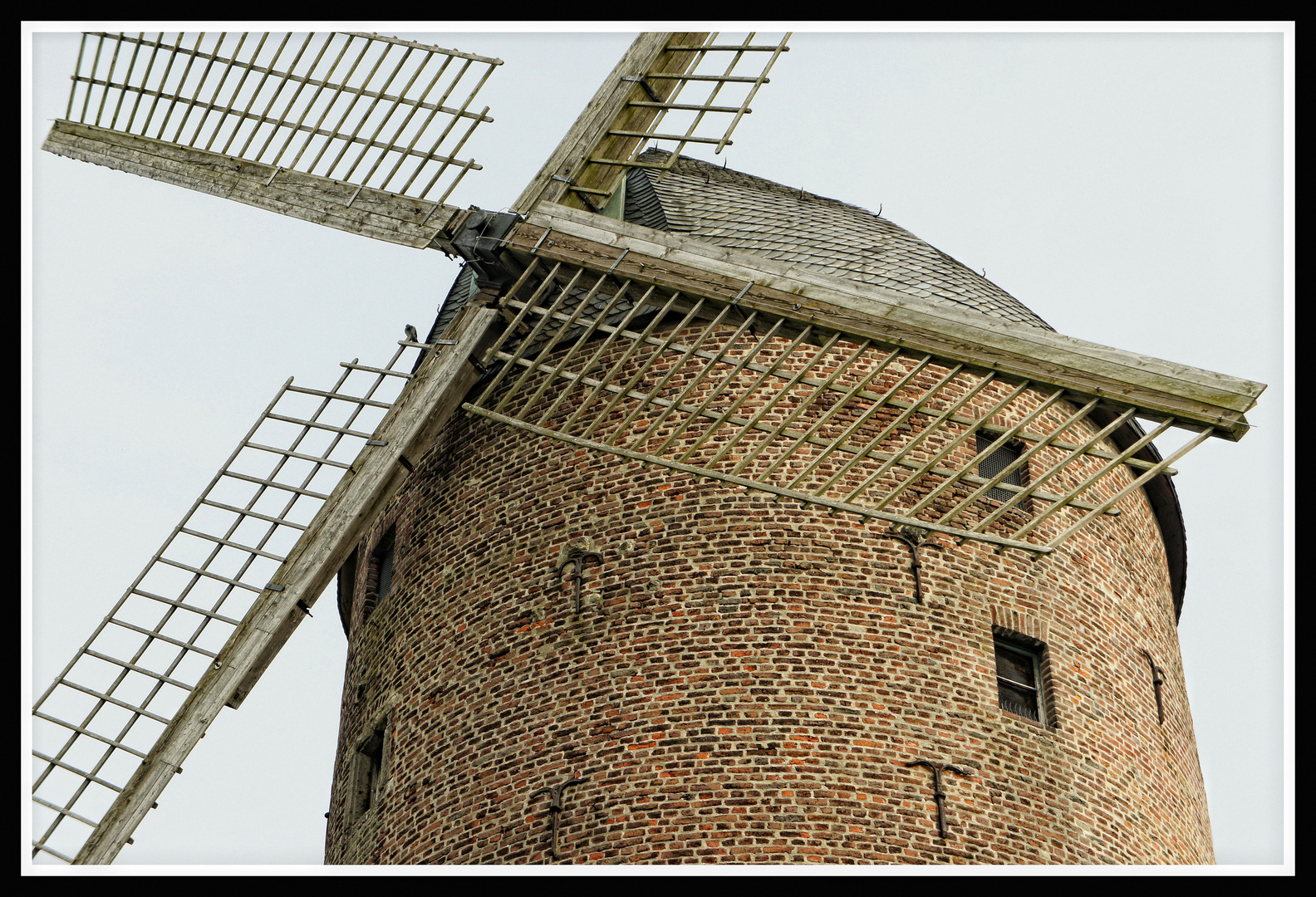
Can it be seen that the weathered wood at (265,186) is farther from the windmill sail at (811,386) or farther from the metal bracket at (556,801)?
the metal bracket at (556,801)

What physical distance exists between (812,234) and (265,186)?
3.76 m

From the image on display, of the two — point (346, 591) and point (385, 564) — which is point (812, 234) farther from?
point (346, 591)

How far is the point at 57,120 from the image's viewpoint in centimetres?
1552

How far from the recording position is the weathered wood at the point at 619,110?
13.7 meters

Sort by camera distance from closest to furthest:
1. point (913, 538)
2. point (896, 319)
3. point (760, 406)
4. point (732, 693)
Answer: point (896, 319) < point (732, 693) < point (913, 538) < point (760, 406)

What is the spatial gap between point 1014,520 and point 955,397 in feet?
2.89

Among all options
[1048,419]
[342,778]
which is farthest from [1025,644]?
[342,778]

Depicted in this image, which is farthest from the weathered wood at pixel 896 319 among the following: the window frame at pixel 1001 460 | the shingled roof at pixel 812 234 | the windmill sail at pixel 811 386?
the window frame at pixel 1001 460

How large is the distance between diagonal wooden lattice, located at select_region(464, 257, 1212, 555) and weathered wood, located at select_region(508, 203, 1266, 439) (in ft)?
0.33

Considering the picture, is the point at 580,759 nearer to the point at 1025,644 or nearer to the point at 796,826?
the point at 796,826

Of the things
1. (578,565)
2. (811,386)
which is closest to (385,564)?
(578,565)

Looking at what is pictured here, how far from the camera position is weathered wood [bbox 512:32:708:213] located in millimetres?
13727

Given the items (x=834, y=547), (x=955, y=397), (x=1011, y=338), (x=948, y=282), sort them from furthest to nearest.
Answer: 1. (x=948, y=282)
2. (x=955, y=397)
3. (x=834, y=547)
4. (x=1011, y=338)

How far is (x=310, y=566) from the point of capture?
12680 millimetres
